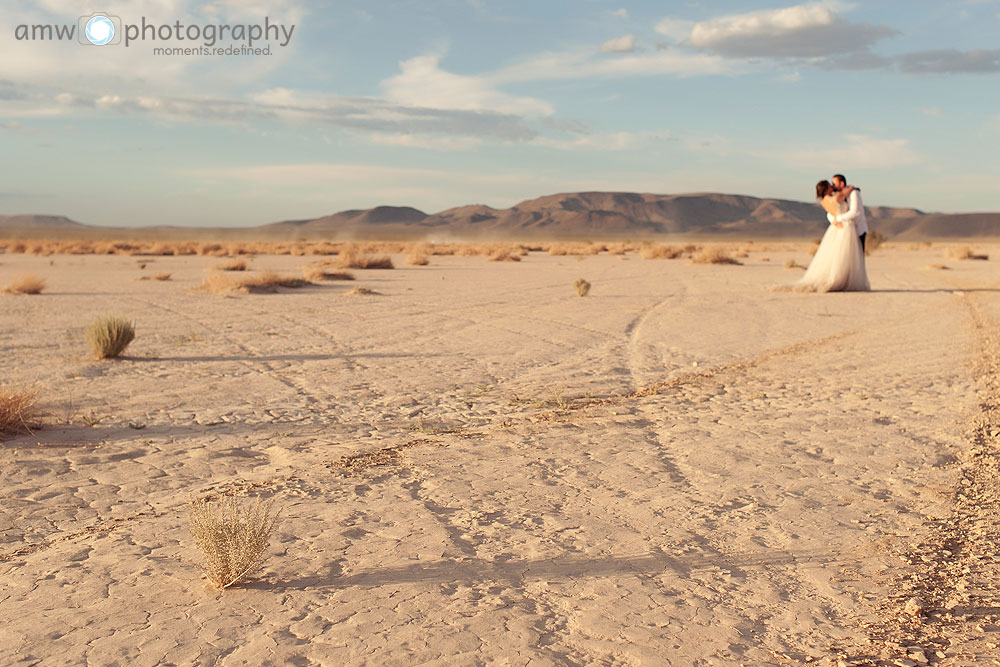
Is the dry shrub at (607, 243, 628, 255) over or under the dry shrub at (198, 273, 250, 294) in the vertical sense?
over

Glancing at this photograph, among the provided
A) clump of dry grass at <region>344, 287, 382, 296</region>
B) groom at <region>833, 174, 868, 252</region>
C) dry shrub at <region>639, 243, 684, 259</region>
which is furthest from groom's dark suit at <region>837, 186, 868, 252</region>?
dry shrub at <region>639, 243, 684, 259</region>

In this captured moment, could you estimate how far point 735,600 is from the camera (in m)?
3.76

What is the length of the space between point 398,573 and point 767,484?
2561mm

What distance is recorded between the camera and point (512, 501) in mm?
5062

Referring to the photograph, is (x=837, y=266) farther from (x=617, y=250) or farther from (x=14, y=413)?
(x=617, y=250)

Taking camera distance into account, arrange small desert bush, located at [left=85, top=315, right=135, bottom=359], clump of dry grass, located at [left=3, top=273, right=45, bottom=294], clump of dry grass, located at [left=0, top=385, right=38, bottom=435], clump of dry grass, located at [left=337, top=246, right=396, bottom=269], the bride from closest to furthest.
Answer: clump of dry grass, located at [left=0, top=385, right=38, bottom=435], small desert bush, located at [left=85, top=315, right=135, bottom=359], clump of dry grass, located at [left=3, top=273, right=45, bottom=294], the bride, clump of dry grass, located at [left=337, top=246, right=396, bottom=269]

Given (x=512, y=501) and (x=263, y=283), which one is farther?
(x=263, y=283)

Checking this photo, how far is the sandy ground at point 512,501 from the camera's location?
3.44 metres

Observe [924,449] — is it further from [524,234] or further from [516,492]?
[524,234]

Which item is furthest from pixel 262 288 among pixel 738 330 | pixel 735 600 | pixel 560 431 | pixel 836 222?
pixel 735 600

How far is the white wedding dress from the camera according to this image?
61.0ft

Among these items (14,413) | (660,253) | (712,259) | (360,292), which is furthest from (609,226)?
(14,413)

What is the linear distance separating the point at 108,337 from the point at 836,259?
589 inches

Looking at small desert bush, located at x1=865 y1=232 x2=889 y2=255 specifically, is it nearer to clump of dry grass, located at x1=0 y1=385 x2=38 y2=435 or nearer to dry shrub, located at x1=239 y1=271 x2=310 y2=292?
dry shrub, located at x1=239 y1=271 x2=310 y2=292
